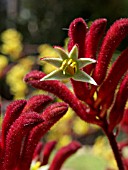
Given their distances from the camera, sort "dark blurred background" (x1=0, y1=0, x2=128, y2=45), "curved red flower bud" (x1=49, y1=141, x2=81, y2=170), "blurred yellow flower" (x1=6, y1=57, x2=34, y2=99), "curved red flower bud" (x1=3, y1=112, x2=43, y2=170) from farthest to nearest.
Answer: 1. "dark blurred background" (x1=0, y1=0, x2=128, y2=45)
2. "blurred yellow flower" (x1=6, y1=57, x2=34, y2=99)
3. "curved red flower bud" (x1=49, y1=141, x2=81, y2=170)
4. "curved red flower bud" (x1=3, y1=112, x2=43, y2=170)

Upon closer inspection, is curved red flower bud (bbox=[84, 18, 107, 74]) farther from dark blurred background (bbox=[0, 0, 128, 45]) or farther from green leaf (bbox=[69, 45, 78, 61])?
dark blurred background (bbox=[0, 0, 128, 45])

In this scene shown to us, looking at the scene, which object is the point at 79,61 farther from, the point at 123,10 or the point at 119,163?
the point at 123,10

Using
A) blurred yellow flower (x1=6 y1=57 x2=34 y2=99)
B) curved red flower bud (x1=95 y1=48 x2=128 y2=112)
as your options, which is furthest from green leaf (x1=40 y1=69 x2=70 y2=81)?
blurred yellow flower (x1=6 y1=57 x2=34 y2=99)

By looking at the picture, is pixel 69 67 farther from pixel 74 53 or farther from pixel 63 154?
pixel 63 154

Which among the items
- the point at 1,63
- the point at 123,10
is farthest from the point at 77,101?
the point at 123,10

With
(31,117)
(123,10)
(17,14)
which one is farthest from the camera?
(17,14)

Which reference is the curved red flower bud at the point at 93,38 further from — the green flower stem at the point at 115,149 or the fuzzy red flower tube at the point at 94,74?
the green flower stem at the point at 115,149

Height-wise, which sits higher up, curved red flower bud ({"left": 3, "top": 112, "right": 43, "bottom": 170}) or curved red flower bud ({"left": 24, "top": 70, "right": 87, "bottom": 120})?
curved red flower bud ({"left": 24, "top": 70, "right": 87, "bottom": 120})

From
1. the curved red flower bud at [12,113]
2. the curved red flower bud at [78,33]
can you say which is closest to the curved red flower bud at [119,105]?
the curved red flower bud at [78,33]
